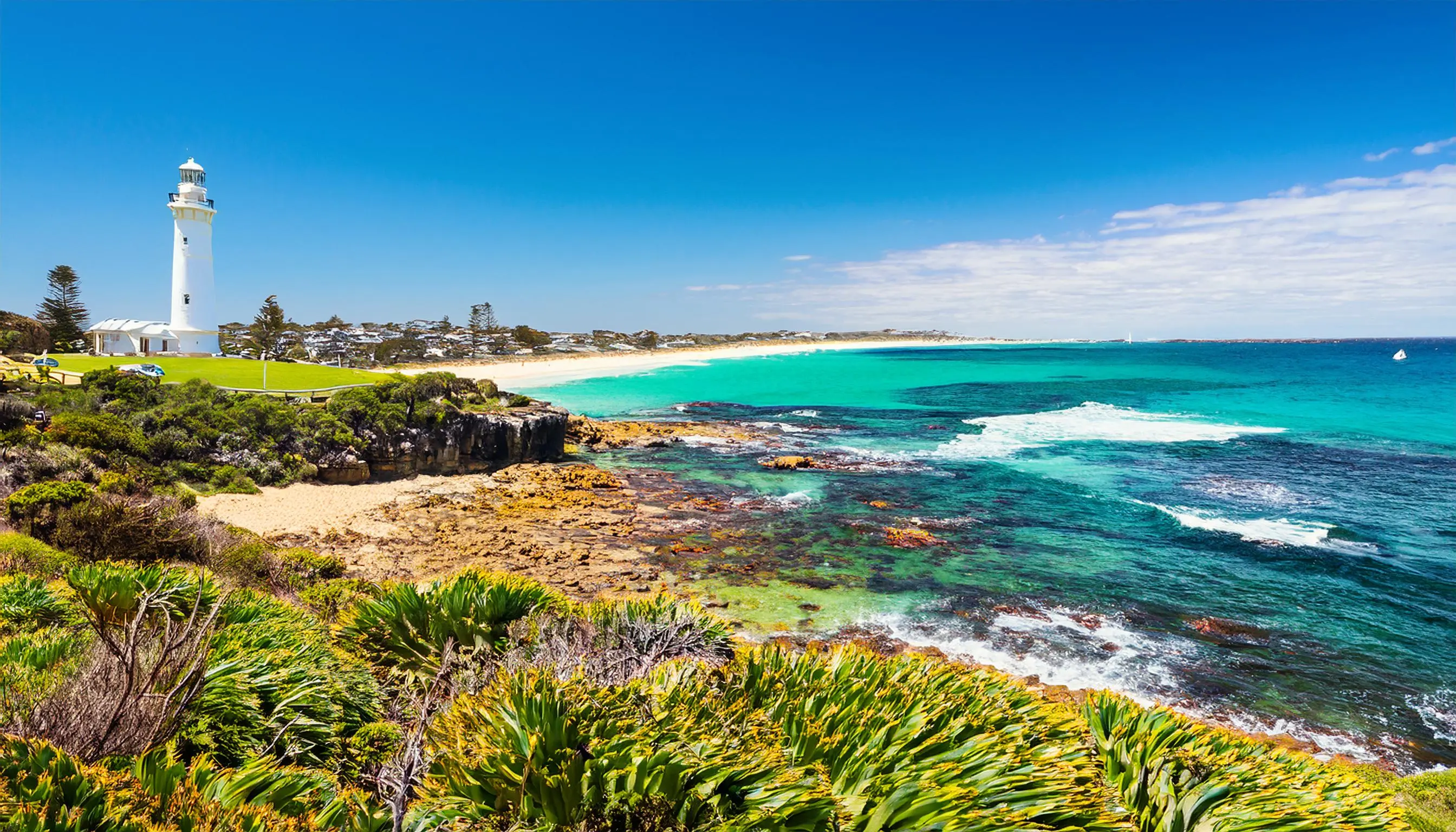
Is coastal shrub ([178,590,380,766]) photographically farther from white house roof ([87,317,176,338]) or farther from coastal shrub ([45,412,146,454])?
white house roof ([87,317,176,338])

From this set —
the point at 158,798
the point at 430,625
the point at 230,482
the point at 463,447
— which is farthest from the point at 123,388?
the point at 158,798

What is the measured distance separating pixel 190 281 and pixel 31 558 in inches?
1353

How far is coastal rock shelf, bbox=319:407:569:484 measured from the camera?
80.4 ft

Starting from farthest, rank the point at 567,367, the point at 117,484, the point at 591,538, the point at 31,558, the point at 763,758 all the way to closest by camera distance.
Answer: the point at 567,367, the point at 591,538, the point at 117,484, the point at 31,558, the point at 763,758

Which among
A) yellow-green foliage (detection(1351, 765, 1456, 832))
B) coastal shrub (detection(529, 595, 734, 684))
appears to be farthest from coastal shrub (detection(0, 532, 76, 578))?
yellow-green foliage (detection(1351, 765, 1456, 832))

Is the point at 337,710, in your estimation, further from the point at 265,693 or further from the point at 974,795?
the point at 974,795

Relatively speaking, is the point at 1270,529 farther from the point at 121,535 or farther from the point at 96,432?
the point at 96,432

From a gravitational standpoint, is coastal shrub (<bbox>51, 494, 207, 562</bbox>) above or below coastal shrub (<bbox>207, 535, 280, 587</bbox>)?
above

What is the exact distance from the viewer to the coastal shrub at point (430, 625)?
7.02 m

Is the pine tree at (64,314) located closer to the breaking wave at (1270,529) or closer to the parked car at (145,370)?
the parked car at (145,370)

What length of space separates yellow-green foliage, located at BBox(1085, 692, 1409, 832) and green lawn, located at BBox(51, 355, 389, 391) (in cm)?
3154

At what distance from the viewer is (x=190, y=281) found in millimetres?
36469

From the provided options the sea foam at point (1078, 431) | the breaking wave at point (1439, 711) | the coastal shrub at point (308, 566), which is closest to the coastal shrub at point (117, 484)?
the coastal shrub at point (308, 566)

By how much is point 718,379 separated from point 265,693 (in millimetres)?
82401
